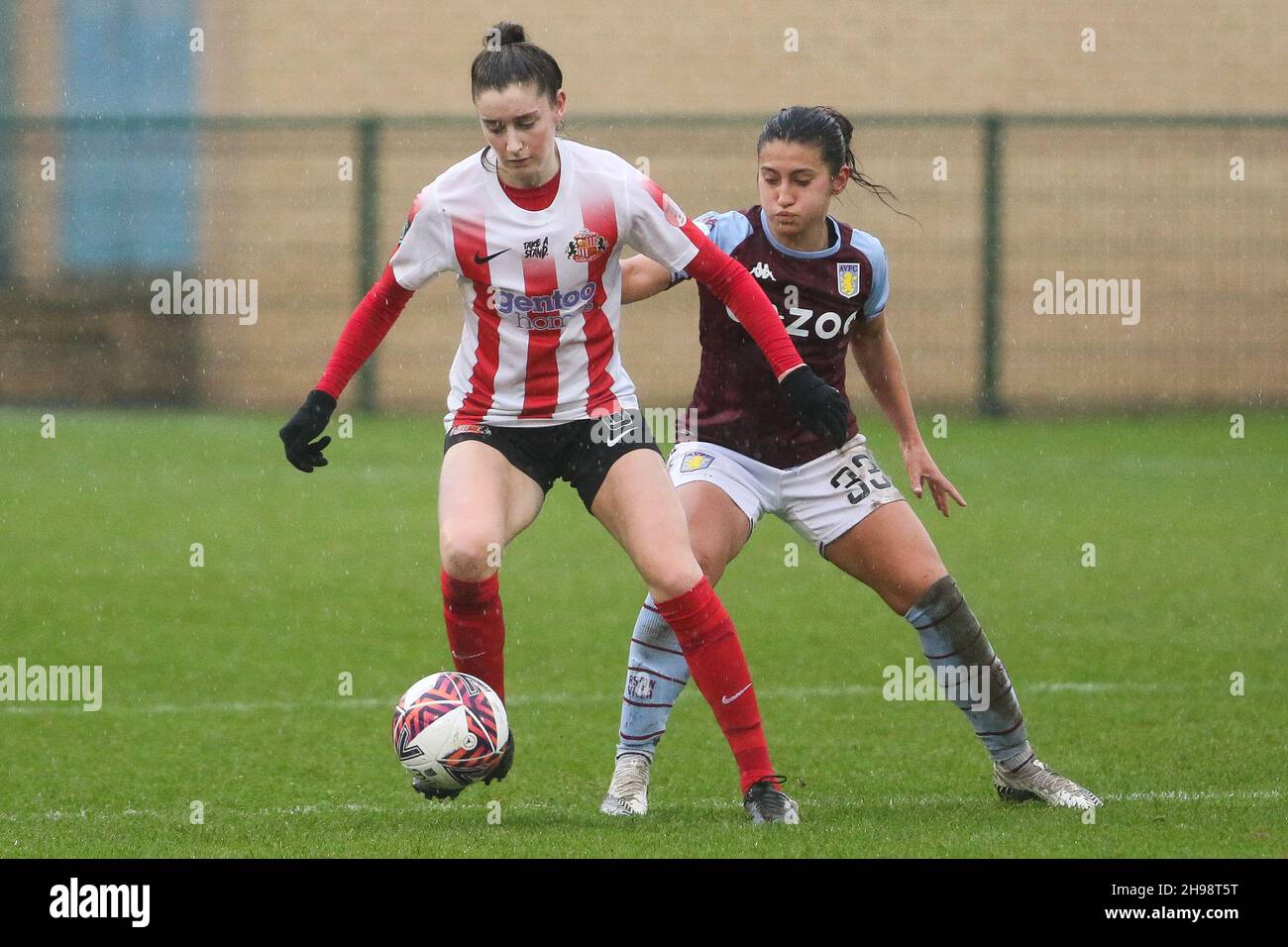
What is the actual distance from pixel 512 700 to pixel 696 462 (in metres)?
2.17

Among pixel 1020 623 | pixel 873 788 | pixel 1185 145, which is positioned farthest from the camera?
pixel 1185 145

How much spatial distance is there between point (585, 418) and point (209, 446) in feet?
34.8

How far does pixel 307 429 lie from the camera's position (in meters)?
5.18

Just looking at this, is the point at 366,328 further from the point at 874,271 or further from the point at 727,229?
the point at 874,271

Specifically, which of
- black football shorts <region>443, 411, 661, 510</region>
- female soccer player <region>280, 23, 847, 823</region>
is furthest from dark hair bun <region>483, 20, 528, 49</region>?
black football shorts <region>443, 411, 661, 510</region>

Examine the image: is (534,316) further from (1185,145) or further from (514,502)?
(1185,145)

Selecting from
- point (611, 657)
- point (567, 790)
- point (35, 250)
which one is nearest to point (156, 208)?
point (35, 250)

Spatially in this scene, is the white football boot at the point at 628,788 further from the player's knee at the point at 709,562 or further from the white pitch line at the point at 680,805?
the player's knee at the point at 709,562

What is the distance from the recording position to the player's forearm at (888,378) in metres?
5.70

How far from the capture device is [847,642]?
8.50 m

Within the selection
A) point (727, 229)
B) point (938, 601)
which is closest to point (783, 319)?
point (727, 229)

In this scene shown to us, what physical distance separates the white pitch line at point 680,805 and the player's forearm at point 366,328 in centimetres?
120

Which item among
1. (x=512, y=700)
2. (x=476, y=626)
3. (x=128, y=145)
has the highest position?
(x=128, y=145)

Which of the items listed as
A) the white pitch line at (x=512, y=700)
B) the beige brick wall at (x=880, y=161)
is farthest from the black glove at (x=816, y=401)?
the beige brick wall at (x=880, y=161)
